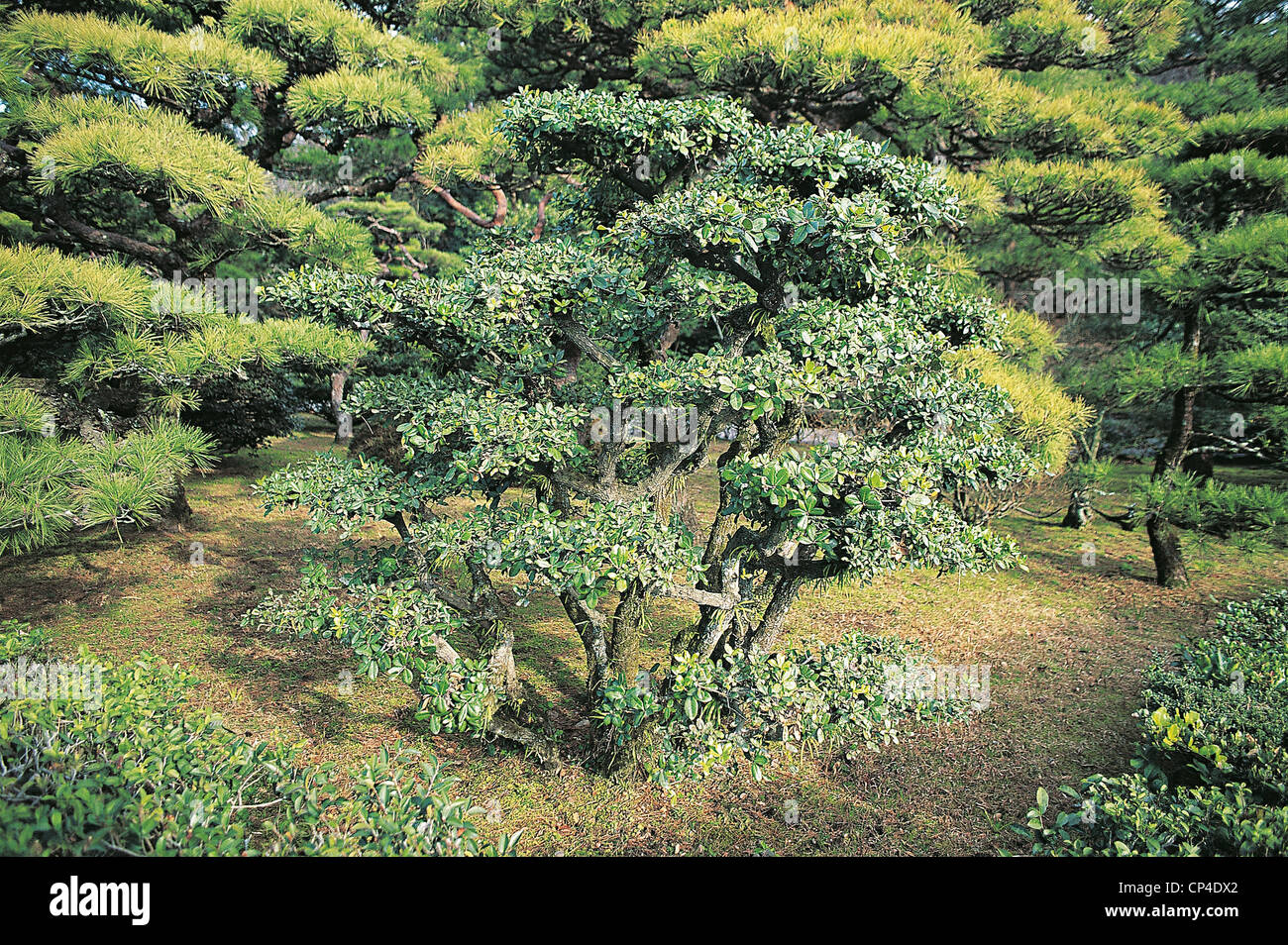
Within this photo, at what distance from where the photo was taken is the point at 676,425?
10.3ft

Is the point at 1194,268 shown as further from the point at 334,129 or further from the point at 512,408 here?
the point at 334,129

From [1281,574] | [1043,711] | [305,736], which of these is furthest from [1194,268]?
[305,736]

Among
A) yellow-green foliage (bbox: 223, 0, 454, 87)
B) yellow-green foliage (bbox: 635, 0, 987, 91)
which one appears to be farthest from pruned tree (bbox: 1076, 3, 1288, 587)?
yellow-green foliage (bbox: 223, 0, 454, 87)

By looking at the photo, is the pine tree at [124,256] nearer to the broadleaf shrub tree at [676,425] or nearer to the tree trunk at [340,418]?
the broadleaf shrub tree at [676,425]

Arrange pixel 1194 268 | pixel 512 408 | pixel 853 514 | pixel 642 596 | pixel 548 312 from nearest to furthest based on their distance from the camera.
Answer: pixel 853 514 < pixel 512 408 < pixel 548 312 < pixel 642 596 < pixel 1194 268

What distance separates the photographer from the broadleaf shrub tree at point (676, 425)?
257 centimetres

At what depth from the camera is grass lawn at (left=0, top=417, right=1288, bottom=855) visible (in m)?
3.02

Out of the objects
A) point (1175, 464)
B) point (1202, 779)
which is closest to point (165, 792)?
point (1202, 779)

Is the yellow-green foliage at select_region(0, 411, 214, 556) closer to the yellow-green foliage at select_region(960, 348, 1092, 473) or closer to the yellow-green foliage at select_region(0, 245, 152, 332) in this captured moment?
the yellow-green foliage at select_region(0, 245, 152, 332)

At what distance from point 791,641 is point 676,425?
116cm

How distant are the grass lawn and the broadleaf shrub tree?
14.7 inches

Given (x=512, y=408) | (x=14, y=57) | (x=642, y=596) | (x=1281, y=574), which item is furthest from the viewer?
(x=1281, y=574)
